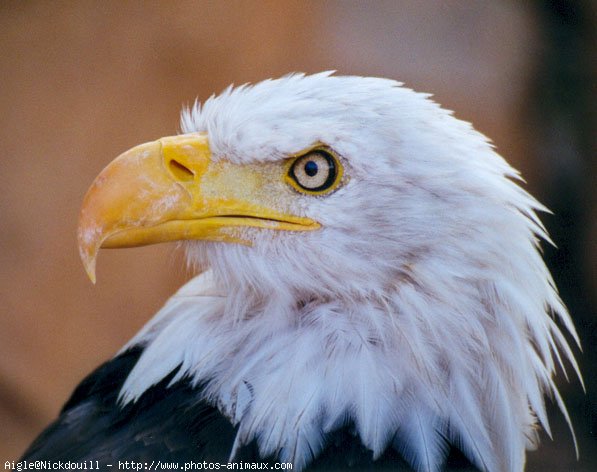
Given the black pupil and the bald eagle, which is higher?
the black pupil

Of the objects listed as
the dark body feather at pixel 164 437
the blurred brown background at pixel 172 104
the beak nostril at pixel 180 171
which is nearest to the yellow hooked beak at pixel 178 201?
the beak nostril at pixel 180 171

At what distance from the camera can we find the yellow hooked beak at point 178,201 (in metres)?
1.14

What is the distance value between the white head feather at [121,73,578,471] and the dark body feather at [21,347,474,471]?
0.07 feet

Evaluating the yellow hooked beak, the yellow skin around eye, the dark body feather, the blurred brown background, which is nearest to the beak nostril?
the yellow hooked beak

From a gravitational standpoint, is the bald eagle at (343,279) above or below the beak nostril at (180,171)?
below

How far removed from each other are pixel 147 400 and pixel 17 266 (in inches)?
70.3

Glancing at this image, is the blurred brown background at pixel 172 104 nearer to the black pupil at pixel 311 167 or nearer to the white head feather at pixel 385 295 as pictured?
the white head feather at pixel 385 295

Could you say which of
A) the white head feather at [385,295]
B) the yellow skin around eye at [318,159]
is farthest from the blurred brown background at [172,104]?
the yellow skin around eye at [318,159]

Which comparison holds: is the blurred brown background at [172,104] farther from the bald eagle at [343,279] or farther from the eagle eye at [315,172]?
the eagle eye at [315,172]

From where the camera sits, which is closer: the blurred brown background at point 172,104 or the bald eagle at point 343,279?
the bald eagle at point 343,279

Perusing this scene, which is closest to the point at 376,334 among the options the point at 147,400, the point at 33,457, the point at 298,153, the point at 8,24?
the point at 298,153

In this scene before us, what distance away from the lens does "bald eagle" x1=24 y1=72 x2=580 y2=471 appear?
3.66 ft

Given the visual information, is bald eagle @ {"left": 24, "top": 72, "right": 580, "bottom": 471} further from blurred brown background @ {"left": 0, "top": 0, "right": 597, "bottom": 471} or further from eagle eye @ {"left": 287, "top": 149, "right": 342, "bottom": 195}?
blurred brown background @ {"left": 0, "top": 0, "right": 597, "bottom": 471}

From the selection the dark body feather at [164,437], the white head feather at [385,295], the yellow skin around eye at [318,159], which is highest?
the yellow skin around eye at [318,159]
